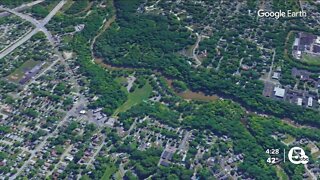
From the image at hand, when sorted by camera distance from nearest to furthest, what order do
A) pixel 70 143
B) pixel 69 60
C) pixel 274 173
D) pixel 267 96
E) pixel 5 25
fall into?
pixel 274 173, pixel 70 143, pixel 267 96, pixel 69 60, pixel 5 25

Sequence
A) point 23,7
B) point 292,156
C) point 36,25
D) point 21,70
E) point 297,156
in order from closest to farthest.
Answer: point 292,156 → point 297,156 → point 21,70 → point 36,25 → point 23,7

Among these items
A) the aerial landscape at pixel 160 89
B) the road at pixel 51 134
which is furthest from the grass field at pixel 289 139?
the road at pixel 51 134

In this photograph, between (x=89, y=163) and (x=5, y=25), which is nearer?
(x=89, y=163)

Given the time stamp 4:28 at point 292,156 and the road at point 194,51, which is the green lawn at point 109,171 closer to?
the time stamp 4:28 at point 292,156

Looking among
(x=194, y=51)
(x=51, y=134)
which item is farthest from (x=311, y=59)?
(x=51, y=134)

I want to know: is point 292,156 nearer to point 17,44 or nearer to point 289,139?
point 289,139

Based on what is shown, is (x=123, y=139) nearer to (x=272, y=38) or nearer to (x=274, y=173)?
(x=274, y=173)

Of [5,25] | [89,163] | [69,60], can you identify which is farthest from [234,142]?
[5,25]
